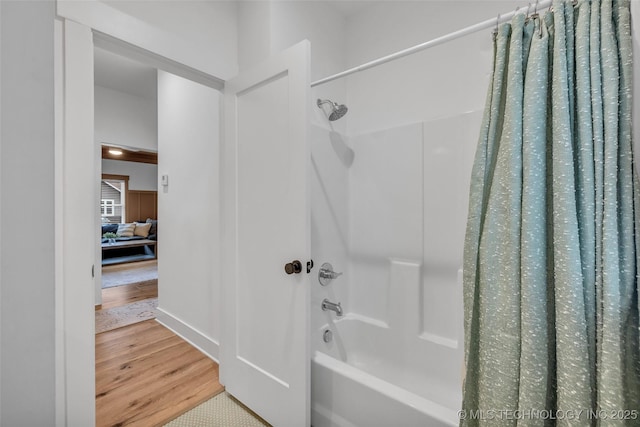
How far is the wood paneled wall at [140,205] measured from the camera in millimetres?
7152

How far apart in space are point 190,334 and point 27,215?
162 centimetres

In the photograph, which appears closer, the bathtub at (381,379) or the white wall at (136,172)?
the bathtub at (381,379)

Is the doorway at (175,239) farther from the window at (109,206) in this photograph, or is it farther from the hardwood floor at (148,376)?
the window at (109,206)

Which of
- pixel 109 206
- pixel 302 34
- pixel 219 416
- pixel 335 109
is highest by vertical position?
pixel 302 34

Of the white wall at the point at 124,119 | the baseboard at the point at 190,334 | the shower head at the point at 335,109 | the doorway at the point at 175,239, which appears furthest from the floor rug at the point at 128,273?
the shower head at the point at 335,109

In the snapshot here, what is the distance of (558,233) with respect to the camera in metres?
0.72

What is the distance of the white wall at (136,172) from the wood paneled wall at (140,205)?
5.5 inches

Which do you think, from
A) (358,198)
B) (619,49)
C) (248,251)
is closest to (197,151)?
(248,251)

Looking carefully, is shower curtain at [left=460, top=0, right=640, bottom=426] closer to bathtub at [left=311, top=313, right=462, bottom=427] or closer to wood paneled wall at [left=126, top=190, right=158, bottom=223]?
bathtub at [left=311, top=313, right=462, bottom=427]

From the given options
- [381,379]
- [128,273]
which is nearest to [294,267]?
[381,379]

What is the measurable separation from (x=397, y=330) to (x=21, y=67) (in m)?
2.26

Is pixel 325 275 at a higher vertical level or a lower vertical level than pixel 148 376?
higher

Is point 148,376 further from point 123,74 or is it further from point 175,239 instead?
point 123,74

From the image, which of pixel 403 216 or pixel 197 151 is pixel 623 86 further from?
pixel 197 151
